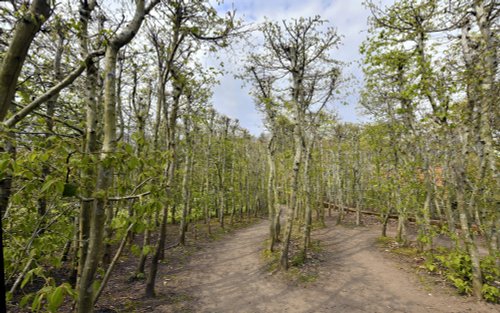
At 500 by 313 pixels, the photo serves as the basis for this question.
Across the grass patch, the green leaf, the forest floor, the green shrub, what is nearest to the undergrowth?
the green shrub

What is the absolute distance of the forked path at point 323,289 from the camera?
6.42 m


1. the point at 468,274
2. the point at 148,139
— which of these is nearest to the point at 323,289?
the point at 468,274

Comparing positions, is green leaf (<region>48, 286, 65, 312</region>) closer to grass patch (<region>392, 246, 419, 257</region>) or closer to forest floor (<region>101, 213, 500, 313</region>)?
forest floor (<region>101, 213, 500, 313</region>)

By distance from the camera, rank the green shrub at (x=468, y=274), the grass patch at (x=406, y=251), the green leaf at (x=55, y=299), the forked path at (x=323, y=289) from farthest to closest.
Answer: the grass patch at (x=406, y=251), the forked path at (x=323, y=289), the green shrub at (x=468, y=274), the green leaf at (x=55, y=299)

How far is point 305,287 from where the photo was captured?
25.4 ft

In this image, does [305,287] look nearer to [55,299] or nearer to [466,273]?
[466,273]

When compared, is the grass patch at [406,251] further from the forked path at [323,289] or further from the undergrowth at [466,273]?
the undergrowth at [466,273]

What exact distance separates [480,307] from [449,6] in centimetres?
766

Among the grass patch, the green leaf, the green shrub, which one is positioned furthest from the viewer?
the grass patch

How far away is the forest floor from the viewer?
21.1 ft

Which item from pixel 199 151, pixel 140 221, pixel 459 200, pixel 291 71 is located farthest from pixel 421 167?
pixel 199 151

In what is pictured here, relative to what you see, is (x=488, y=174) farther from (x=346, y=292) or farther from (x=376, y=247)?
(x=376, y=247)

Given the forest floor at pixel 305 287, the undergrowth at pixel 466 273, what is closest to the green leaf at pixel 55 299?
the forest floor at pixel 305 287

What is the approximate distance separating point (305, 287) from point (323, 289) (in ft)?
1.84
